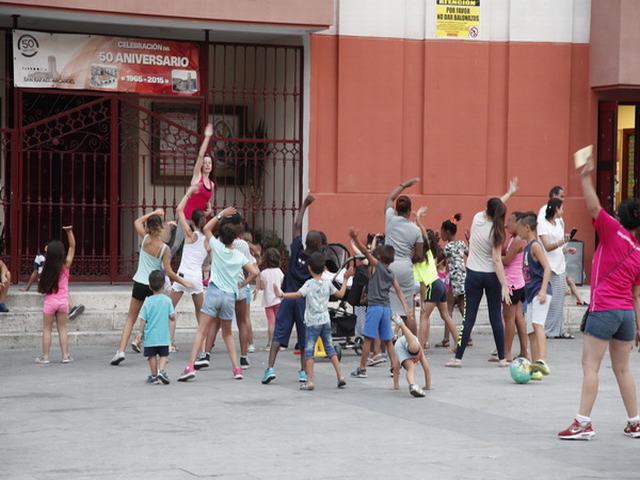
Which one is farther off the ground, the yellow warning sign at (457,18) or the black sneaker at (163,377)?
the yellow warning sign at (457,18)

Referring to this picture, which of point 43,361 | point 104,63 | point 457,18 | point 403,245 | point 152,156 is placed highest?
point 457,18

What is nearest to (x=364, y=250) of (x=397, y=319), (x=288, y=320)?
(x=397, y=319)

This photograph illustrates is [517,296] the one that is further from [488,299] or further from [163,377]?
[163,377]

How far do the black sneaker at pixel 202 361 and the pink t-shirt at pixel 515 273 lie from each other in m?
3.41

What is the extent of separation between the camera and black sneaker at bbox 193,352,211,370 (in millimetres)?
13508

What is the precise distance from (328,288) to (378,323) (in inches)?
31.2

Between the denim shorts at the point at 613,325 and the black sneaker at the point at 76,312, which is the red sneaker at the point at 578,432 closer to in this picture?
the denim shorts at the point at 613,325

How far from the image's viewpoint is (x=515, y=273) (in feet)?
45.5

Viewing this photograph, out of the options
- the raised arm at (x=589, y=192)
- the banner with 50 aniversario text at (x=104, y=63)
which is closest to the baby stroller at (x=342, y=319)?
the banner with 50 aniversario text at (x=104, y=63)

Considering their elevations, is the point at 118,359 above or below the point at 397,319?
below

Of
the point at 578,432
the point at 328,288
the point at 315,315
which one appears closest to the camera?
the point at 578,432

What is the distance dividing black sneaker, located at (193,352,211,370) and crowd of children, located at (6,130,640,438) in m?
0.01

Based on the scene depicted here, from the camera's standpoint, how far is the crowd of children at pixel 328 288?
12.4 metres

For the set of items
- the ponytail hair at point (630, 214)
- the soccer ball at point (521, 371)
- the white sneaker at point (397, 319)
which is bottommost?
the soccer ball at point (521, 371)
